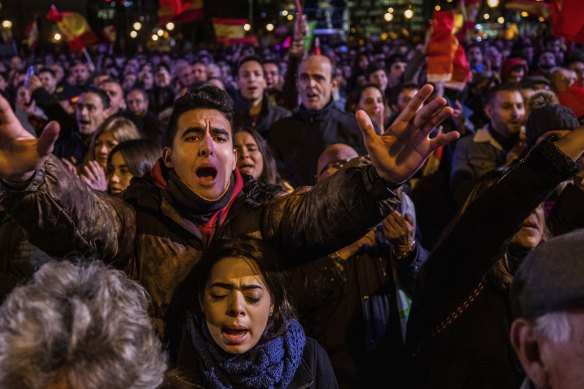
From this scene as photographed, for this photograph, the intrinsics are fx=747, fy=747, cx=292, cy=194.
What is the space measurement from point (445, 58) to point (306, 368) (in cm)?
577

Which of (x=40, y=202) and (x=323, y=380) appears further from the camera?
(x=323, y=380)

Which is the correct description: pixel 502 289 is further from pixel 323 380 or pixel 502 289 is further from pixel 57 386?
pixel 57 386

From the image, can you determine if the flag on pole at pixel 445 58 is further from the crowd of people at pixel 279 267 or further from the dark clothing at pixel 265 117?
the crowd of people at pixel 279 267

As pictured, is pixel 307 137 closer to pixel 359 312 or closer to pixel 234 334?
pixel 359 312

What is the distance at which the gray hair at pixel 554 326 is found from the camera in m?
1.50

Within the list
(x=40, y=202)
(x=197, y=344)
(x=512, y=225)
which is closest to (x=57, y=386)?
(x=40, y=202)

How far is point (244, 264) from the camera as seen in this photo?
253 cm

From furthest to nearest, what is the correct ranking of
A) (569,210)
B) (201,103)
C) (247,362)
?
1. (569,210)
2. (201,103)
3. (247,362)

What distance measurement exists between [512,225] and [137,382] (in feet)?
5.01

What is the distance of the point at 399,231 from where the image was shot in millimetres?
3545

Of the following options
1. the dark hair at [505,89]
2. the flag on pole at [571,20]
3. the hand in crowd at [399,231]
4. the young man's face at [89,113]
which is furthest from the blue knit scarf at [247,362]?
the young man's face at [89,113]

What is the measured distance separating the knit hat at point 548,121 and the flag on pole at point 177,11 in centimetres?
810

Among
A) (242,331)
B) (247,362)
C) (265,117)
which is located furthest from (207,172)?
(265,117)

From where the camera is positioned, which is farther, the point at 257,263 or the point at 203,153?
the point at 203,153
